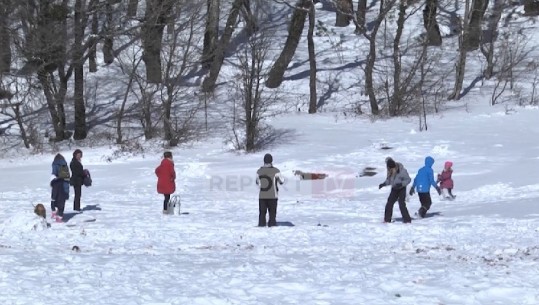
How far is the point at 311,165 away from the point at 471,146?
581 cm

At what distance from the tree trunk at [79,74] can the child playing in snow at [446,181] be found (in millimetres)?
18722

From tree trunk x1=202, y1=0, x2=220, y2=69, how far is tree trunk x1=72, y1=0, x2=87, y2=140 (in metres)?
6.09

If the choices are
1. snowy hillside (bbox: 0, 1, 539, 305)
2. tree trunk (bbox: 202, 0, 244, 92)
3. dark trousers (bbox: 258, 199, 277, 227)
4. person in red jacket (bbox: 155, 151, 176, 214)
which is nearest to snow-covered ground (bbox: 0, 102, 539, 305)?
snowy hillside (bbox: 0, 1, 539, 305)

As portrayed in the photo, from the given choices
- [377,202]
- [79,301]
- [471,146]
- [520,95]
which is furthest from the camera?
[520,95]

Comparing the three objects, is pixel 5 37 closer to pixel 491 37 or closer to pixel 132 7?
pixel 132 7

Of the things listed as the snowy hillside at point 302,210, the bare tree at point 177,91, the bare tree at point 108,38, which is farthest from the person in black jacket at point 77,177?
the bare tree at point 108,38

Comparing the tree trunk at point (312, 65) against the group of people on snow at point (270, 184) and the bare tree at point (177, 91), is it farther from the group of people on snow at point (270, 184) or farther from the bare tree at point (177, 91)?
the group of people on snow at point (270, 184)

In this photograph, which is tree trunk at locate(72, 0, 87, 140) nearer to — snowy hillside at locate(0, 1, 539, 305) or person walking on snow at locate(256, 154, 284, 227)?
snowy hillside at locate(0, 1, 539, 305)

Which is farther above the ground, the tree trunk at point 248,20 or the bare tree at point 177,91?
the tree trunk at point 248,20

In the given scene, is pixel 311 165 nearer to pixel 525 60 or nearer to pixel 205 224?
pixel 205 224

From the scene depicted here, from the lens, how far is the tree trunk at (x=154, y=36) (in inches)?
1314

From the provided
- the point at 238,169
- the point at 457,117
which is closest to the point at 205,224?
the point at 238,169

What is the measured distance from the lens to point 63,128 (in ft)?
108

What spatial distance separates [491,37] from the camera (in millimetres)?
36344
